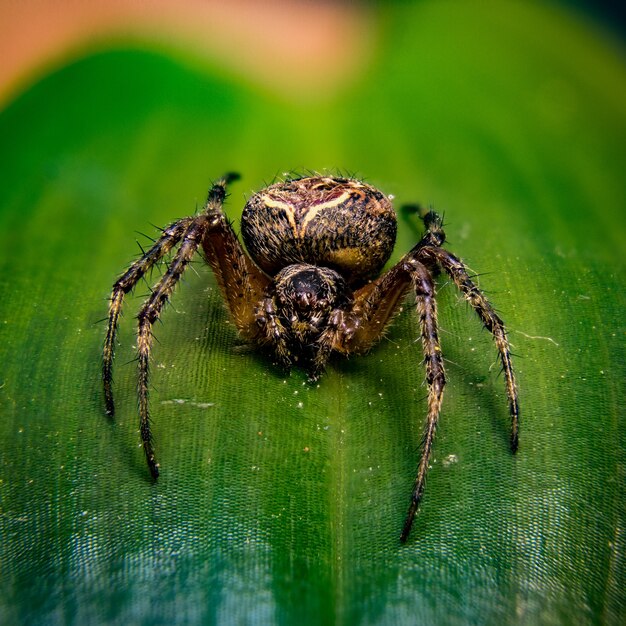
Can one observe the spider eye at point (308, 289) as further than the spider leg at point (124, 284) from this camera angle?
Yes

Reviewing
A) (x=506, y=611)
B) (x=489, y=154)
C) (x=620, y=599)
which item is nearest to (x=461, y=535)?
(x=506, y=611)

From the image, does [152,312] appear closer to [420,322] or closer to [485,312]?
[420,322]

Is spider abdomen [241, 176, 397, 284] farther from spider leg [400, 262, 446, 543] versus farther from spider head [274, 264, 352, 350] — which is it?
spider leg [400, 262, 446, 543]

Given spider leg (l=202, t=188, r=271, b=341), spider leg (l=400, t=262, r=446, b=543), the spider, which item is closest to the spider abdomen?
the spider

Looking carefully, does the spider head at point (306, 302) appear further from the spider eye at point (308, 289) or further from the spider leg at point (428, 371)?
the spider leg at point (428, 371)

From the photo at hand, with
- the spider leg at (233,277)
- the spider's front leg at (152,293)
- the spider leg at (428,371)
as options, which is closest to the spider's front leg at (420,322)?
the spider leg at (428,371)

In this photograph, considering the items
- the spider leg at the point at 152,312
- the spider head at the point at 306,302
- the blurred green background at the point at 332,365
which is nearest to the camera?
the blurred green background at the point at 332,365
